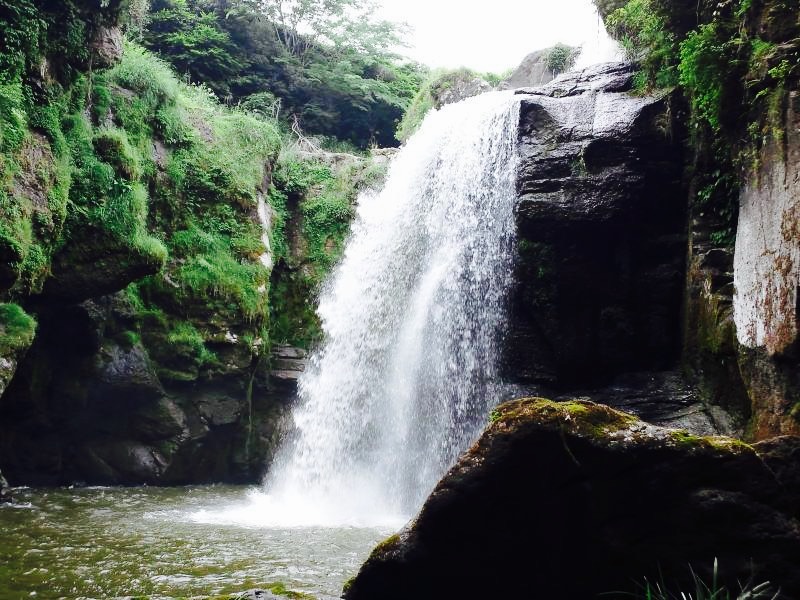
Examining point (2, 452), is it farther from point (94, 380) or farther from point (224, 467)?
point (224, 467)

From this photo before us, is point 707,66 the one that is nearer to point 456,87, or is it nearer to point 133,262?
point 133,262

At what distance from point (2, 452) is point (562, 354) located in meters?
9.13

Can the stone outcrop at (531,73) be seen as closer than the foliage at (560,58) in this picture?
No

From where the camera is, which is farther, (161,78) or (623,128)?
(161,78)

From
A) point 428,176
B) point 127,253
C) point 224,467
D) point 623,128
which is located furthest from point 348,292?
point 623,128

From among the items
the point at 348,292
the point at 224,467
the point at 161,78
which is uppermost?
the point at 161,78

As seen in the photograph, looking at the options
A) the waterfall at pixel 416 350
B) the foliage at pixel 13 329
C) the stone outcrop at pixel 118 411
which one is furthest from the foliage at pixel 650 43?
the foliage at pixel 13 329

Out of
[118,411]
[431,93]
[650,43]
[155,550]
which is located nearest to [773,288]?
[650,43]

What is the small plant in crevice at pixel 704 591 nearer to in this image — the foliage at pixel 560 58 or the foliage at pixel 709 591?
the foliage at pixel 709 591

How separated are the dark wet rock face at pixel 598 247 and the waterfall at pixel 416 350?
0.52 metres

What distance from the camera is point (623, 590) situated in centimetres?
411

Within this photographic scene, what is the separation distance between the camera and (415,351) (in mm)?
11609

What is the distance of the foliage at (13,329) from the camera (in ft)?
26.3

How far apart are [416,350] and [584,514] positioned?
295 inches
